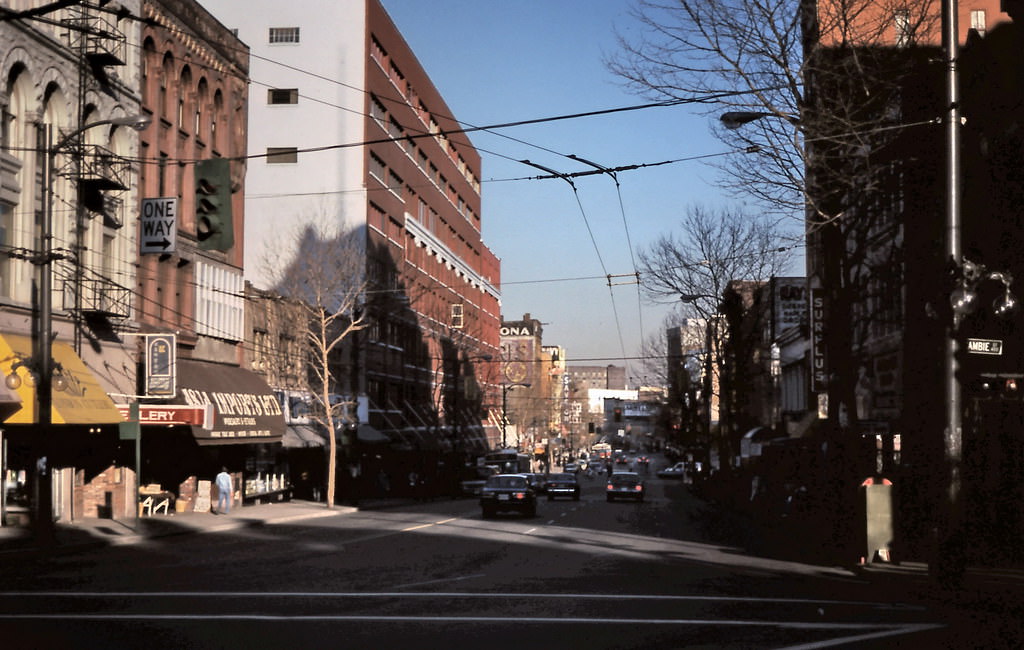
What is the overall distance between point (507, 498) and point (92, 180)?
1734 cm

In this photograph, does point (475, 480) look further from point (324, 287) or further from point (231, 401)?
point (231, 401)

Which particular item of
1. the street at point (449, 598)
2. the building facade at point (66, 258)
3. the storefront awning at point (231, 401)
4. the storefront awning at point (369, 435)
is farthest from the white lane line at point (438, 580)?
the storefront awning at point (369, 435)

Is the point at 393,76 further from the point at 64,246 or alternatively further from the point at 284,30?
the point at 64,246

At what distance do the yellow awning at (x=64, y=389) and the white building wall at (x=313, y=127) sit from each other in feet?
100

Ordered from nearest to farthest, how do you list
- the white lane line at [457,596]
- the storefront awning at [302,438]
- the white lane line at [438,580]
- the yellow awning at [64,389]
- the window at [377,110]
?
the white lane line at [457,596]
the white lane line at [438,580]
the yellow awning at [64,389]
the storefront awning at [302,438]
the window at [377,110]

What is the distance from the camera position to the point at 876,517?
22047mm

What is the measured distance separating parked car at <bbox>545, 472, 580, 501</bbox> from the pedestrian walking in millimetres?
23310

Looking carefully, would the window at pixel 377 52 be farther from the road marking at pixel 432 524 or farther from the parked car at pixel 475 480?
the road marking at pixel 432 524

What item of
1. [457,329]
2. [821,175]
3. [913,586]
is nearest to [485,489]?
[821,175]

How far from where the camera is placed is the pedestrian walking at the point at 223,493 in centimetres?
4031

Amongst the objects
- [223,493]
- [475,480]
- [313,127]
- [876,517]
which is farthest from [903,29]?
[475,480]

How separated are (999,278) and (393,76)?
57.7m

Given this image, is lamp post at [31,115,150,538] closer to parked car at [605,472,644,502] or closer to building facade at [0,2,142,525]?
building facade at [0,2,142,525]

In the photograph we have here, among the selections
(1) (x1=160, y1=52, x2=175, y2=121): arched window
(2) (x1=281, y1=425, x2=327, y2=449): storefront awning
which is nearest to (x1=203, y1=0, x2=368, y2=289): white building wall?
(2) (x1=281, y1=425, x2=327, y2=449): storefront awning
